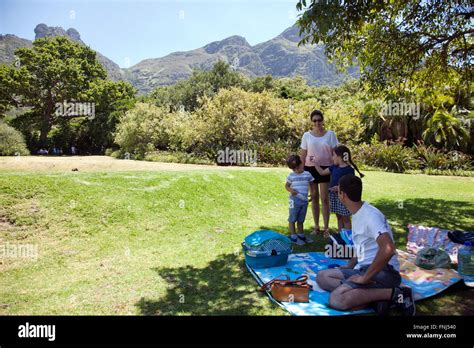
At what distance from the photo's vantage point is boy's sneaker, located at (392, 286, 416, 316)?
151 inches

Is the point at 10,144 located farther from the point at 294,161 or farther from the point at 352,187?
the point at 352,187

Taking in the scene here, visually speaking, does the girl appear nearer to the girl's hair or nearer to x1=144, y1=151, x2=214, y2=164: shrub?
the girl's hair

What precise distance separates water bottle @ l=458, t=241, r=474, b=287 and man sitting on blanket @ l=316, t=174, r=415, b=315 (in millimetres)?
1501

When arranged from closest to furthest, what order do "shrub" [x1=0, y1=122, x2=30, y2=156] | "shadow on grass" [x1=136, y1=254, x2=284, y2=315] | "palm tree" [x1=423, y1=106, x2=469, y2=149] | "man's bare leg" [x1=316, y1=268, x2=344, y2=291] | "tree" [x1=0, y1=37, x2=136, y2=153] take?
"shadow on grass" [x1=136, y1=254, x2=284, y2=315] → "man's bare leg" [x1=316, y1=268, x2=344, y2=291] → "palm tree" [x1=423, y1=106, x2=469, y2=149] → "shrub" [x1=0, y1=122, x2=30, y2=156] → "tree" [x1=0, y1=37, x2=136, y2=153]

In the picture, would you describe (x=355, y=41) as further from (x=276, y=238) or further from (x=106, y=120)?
(x=106, y=120)

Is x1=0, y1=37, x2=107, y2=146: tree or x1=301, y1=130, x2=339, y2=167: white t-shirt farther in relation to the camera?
x1=0, y1=37, x2=107, y2=146: tree

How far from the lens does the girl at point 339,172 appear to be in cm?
588

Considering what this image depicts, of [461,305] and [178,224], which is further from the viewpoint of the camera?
[178,224]

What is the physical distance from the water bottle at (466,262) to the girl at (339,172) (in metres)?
1.74

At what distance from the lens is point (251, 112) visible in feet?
60.5

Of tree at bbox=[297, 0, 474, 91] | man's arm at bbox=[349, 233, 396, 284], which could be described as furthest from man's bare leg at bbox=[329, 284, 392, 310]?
tree at bbox=[297, 0, 474, 91]

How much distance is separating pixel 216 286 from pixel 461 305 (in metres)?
3.01
